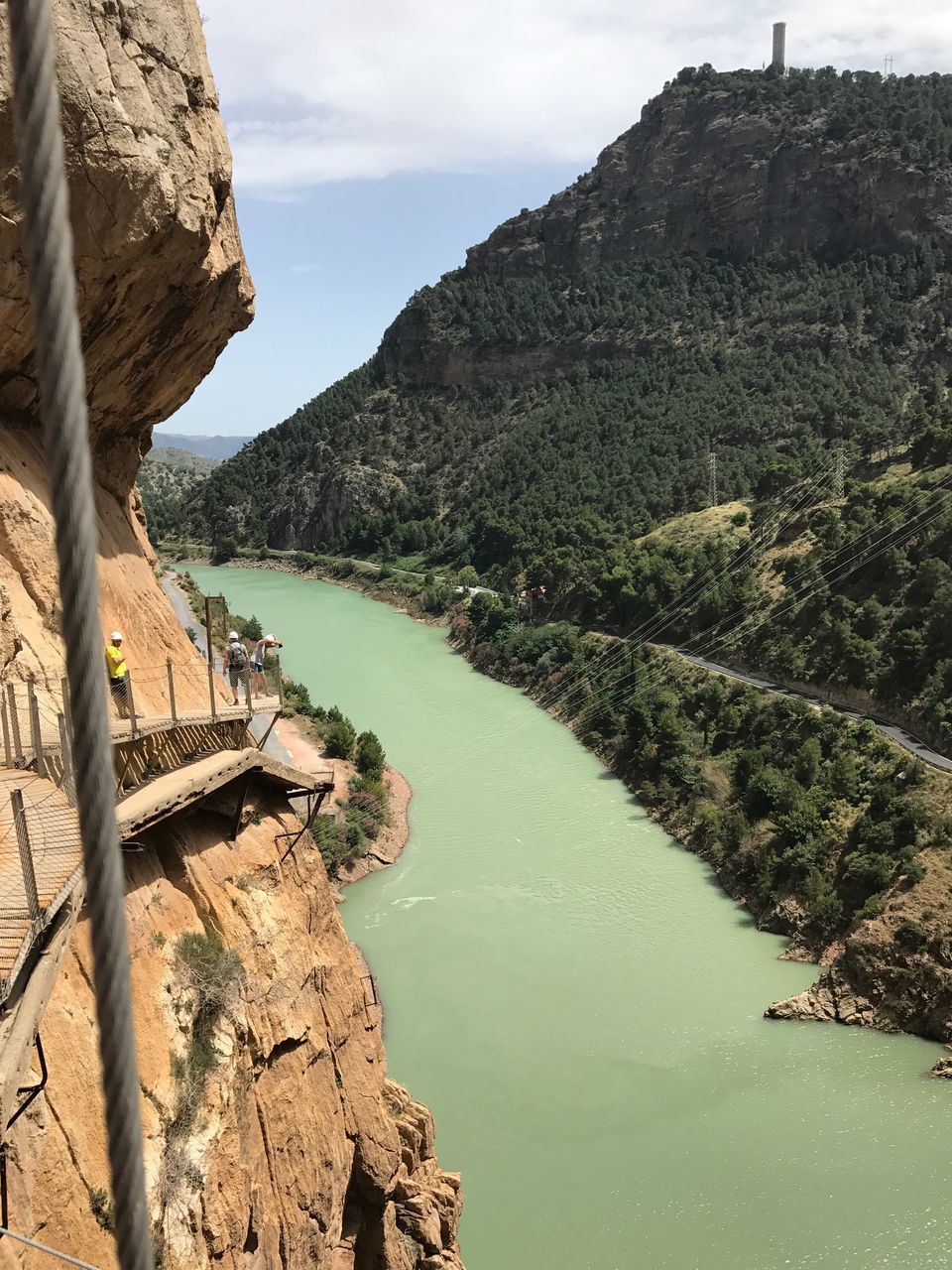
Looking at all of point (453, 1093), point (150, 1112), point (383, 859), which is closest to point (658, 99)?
point (383, 859)

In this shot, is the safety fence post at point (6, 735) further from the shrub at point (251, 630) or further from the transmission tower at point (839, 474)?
the shrub at point (251, 630)

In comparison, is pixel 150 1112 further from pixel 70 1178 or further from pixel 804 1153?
pixel 804 1153

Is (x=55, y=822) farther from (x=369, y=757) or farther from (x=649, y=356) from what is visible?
(x=649, y=356)

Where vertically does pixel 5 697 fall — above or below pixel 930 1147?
above

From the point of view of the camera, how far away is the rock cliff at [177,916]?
665cm

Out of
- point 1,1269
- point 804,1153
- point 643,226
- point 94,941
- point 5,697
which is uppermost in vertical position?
point 643,226

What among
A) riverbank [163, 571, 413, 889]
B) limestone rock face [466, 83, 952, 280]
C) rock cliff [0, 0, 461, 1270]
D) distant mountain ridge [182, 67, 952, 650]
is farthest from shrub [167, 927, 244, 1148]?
limestone rock face [466, 83, 952, 280]

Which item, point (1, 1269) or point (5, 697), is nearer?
point (1, 1269)

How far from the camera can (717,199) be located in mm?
100375

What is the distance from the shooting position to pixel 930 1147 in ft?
64.2

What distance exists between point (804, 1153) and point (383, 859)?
1524cm

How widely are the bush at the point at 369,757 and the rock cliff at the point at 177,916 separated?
22653 mm

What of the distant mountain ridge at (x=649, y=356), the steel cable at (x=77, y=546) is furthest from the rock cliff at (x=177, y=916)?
the distant mountain ridge at (x=649, y=356)

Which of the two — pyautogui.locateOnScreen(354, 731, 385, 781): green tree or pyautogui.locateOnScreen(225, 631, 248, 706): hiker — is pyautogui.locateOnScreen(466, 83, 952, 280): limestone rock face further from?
pyautogui.locateOnScreen(225, 631, 248, 706): hiker
